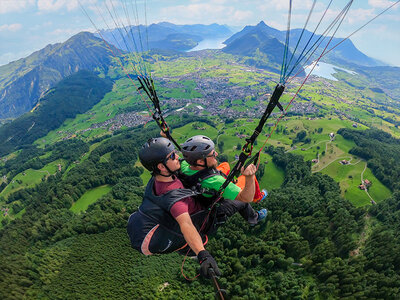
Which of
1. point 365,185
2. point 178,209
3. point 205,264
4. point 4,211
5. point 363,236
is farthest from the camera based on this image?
point 4,211

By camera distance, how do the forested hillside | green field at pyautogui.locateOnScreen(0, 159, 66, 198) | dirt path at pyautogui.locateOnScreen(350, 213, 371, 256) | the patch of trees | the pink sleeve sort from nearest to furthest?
the pink sleeve → the forested hillside → dirt path at pyautogui.locateOnScreen(350, 213, 371, 256) → the patch of trees → green field at pyautogui.locateOnScreen(0, 159, 66, 198)

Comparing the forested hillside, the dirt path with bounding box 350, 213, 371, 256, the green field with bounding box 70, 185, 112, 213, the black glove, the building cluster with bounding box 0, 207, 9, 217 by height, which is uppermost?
the black glove

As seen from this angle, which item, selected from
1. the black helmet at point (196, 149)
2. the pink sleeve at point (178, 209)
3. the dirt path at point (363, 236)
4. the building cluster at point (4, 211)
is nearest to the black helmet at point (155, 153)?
the black helmet at point (196, 149)

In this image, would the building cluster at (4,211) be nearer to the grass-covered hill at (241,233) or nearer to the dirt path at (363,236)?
the grass-covered hill at (241,233)

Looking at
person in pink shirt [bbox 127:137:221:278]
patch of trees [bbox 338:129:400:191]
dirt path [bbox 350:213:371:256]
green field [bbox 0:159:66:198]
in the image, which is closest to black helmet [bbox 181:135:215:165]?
person in pink shirt [bbox 127:137:221:278]

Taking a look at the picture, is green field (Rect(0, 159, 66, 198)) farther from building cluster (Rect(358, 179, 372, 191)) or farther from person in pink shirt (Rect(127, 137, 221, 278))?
building cluster (Rect(358, 179, 372, 191))

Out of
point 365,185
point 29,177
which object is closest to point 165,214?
point 365,185

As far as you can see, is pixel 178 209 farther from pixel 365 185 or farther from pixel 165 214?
pixel 365 185
